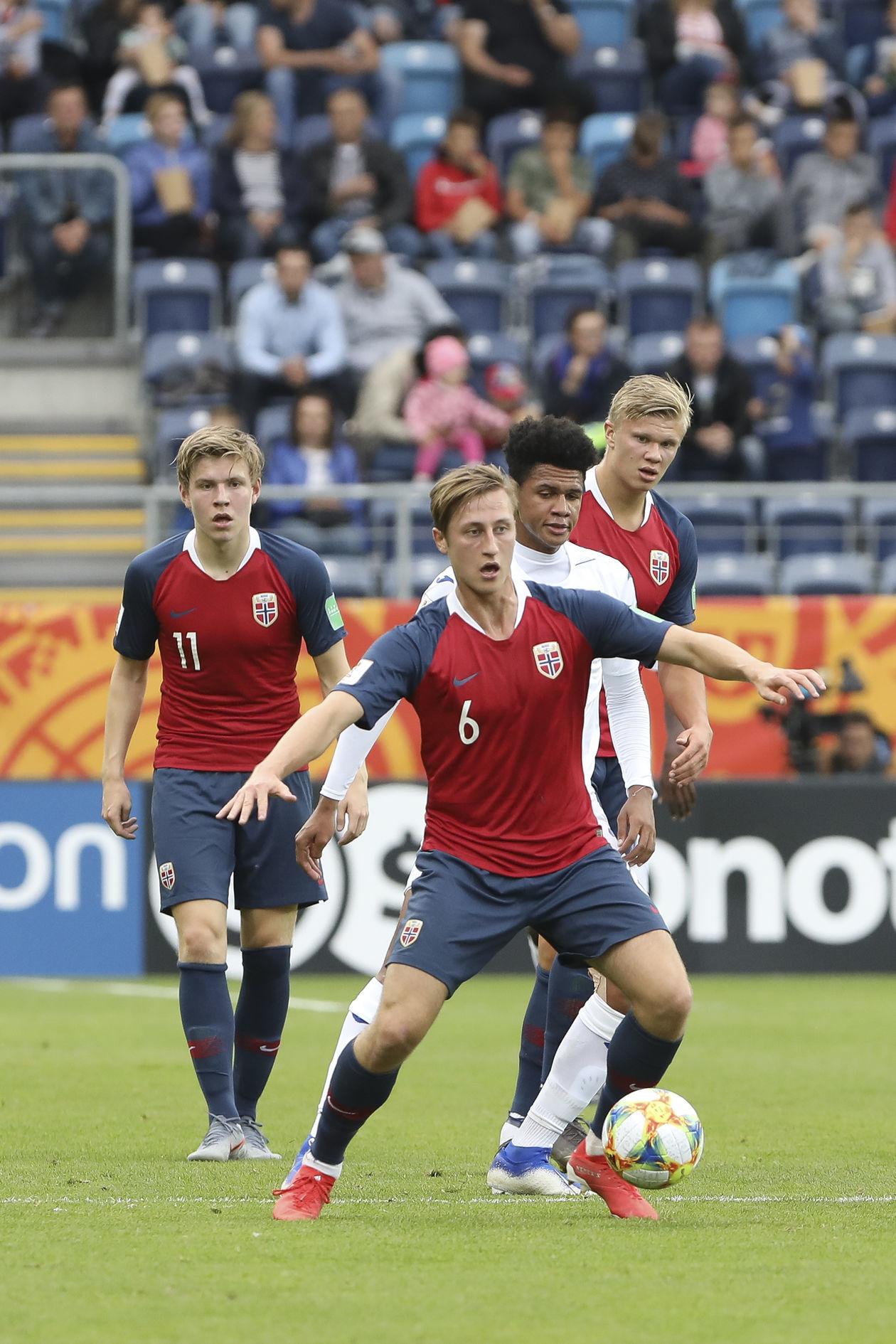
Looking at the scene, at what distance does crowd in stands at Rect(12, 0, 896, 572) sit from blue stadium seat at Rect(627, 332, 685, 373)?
22 mm

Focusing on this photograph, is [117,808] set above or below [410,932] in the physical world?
above

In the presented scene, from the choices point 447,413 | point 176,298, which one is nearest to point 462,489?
point 447,413

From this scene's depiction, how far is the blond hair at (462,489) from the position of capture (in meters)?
5.46

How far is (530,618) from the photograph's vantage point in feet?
18.4

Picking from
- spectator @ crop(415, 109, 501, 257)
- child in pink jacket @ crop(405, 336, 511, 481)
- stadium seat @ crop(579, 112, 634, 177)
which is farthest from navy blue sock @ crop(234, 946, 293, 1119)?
stadium seat @ crop(579, 112, 634, 177)

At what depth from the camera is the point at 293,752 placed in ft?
17.3

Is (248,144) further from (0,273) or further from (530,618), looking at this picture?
(530,618)

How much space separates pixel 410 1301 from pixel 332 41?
51.0ft

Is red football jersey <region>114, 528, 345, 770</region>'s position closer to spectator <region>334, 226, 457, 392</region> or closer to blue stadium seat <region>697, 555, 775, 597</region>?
blue stadium seat <region>697, 555, 775, 597</region>

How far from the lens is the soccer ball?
5609mm

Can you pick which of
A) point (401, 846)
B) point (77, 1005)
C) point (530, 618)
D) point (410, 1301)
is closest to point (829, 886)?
point (401, 846)

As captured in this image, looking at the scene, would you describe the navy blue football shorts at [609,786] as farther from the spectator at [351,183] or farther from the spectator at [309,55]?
the spectator at [309,55]

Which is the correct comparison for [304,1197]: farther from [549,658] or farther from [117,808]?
[117,808]

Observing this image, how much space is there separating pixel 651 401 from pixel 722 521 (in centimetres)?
827
